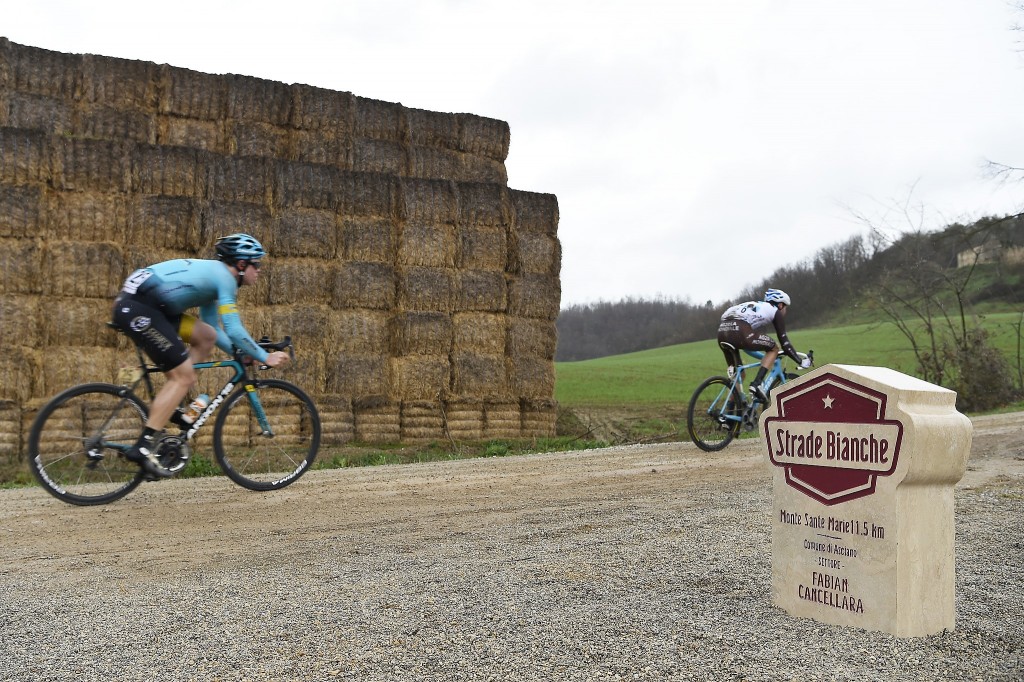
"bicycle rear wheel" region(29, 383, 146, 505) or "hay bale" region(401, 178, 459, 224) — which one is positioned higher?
"hay bale" region(401, 178, 459, 224)

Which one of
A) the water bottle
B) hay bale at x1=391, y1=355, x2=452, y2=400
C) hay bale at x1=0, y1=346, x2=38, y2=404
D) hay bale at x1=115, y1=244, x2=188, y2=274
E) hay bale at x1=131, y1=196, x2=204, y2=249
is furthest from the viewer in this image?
hay bale at x1=391, y1=355, x2=452, y2=400

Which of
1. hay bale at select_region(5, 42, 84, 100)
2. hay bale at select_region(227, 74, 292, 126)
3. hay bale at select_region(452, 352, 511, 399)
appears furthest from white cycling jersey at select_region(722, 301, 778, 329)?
hay bale at select_region(5, 42, 84, 100)

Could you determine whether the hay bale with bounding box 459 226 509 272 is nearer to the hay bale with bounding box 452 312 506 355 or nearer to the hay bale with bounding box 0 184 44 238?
the hay bale with bounding box 452 312 506 355

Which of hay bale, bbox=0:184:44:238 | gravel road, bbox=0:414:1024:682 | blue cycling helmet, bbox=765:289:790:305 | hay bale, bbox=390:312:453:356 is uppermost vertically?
hay bale, bbox=0:184:44:238

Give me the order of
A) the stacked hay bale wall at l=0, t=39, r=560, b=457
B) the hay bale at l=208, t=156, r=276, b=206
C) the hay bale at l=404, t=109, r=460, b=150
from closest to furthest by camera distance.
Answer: the stacked hay bale wall at l=0, t=39, r=560, b=457 < the hay bale at l=208, t=156, r=276, b=206 < the hay bale at l=404, t=109, r=460, b=150

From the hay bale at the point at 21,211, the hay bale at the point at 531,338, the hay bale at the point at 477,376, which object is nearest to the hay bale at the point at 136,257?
the hay bale at the point at 21,211

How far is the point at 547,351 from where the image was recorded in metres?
17.6

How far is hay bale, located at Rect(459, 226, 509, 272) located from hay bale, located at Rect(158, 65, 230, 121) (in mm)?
4940

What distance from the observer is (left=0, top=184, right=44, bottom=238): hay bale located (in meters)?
13.0

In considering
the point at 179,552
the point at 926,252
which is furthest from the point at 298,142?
the point at 926,252

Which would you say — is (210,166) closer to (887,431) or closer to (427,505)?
(427,505)

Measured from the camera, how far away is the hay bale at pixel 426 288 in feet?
53.2

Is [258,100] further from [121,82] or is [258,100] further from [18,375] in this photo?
[18,375]

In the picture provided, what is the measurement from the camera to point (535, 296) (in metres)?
17.5
